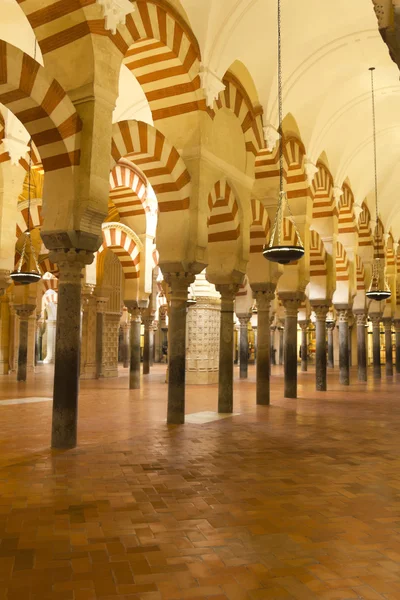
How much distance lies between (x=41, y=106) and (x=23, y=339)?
8951 millimetres

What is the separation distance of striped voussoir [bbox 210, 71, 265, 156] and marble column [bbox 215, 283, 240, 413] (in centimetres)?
232

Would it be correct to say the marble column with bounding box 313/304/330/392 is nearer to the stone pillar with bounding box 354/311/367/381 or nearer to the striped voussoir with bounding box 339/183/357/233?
the striped voussoir with bounding box 339/183/357/233


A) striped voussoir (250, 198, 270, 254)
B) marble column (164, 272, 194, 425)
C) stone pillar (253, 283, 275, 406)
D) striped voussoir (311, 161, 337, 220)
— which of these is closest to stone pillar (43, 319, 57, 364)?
striped voussoir (311, 161, 337, 220)

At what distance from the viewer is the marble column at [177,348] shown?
6309 millimetres

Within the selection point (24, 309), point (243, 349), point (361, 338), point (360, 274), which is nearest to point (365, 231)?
point (360, 274)

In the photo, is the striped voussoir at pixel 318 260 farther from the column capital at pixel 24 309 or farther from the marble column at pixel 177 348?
the column capital at pixel 24 309

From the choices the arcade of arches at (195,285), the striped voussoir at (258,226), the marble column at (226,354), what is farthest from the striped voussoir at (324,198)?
the marble column at (226,354)

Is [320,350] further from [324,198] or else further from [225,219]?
[225,219]

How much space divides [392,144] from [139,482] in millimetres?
11624

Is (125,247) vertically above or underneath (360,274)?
above

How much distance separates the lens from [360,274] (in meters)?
15.0

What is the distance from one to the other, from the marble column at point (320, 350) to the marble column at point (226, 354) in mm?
4278

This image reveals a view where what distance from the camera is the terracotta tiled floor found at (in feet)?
6.93

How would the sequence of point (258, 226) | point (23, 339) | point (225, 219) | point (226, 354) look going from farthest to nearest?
point (23, 339)
point (258, 226)
point (225, 219)
point (226, 354)
